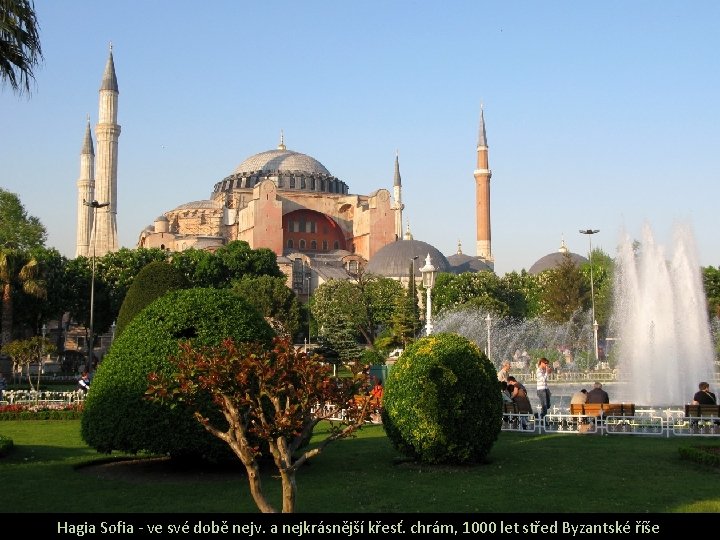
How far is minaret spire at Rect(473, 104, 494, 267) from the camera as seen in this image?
6994cm

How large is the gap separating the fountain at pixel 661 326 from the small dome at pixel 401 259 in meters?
42.4

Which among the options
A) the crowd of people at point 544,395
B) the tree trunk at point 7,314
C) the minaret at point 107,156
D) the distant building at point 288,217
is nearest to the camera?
the crowd of people at point 544,395

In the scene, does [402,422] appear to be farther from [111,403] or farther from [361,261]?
[361,261]

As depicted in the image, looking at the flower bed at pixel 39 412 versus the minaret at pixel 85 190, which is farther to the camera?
the minaret at pixel 85 190

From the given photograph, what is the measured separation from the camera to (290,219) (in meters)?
74.3

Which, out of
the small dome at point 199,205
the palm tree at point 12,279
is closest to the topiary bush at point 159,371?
the palm tree at point 12,279

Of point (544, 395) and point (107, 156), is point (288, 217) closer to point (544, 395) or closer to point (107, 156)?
point (107, 156)

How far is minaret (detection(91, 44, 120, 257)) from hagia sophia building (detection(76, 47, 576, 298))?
0.07 meters

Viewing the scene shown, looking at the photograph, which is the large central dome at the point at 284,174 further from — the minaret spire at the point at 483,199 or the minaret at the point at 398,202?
the minaret spire at the point at 483,199

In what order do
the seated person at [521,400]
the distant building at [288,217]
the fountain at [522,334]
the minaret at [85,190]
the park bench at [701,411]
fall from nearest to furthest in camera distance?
the park bench at [701,411] < the seated person at [521,400] < the fountain at [522,334] < the distant building at [288,217] < the minaret at [85,190]

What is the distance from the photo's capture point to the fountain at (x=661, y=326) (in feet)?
60.6

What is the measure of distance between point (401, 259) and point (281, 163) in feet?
69.2
